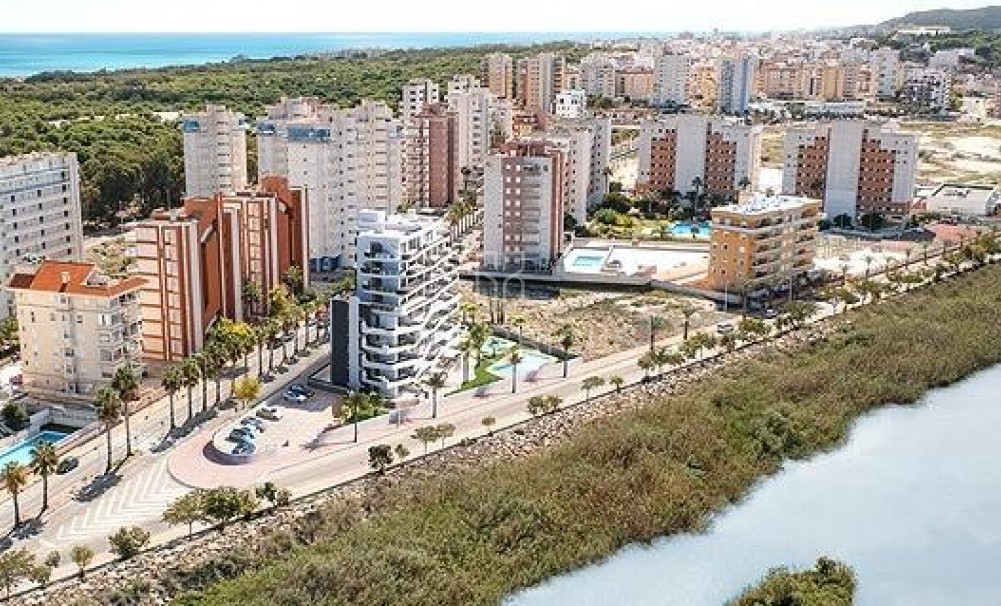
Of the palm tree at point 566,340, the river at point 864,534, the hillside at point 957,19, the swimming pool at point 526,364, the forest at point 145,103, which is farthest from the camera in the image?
the hillside at point 957,19

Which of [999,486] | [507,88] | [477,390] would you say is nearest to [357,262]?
[477,390]

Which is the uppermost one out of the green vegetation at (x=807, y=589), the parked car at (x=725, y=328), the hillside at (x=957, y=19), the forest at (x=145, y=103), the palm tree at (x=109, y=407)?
the hillside at (x=957, y=19)

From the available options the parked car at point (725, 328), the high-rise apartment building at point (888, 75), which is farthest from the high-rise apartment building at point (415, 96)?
the high-rise apartment building at point (888, 75)

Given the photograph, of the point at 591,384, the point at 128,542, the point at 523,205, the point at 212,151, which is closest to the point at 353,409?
the point at 591,384

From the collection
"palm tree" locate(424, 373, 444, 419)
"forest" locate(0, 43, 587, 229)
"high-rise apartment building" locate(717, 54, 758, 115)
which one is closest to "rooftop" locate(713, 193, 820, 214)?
"palm tree" locate(424, 373, 444, 419)

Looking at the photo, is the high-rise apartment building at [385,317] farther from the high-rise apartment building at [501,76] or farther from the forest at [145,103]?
the high-rise apartment building at [501,76]

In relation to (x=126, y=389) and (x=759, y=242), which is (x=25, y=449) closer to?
(x=126, y=389)
